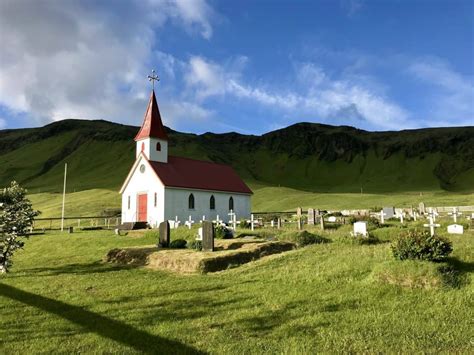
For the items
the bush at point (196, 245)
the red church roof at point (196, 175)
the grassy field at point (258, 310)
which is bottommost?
the grassy field at point (258, 310)

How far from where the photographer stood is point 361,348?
7957 millimetres

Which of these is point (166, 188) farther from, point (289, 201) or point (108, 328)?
point (289, 201)

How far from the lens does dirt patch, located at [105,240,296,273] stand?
60.0 ft

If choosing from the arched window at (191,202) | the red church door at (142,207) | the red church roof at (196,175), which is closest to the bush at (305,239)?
the red church roof at (196,175)

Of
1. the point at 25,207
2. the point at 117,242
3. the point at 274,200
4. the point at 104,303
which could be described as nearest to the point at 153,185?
the point at 117,242

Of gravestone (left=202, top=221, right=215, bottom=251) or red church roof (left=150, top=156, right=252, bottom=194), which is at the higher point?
red church roof (left=150, top=156, right=252, bottom=194)

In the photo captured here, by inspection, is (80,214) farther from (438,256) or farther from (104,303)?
(438,256)

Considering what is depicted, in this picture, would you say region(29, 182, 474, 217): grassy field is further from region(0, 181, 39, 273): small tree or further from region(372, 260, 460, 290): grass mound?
region(372, 260, 460, 290): grass mound

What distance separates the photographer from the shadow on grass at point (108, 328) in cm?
873

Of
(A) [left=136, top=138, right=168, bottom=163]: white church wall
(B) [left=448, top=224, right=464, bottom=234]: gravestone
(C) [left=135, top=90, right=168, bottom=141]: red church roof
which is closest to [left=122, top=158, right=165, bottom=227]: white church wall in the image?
(A) [left=136, top=138, right=168, bottom=163]: white church wall

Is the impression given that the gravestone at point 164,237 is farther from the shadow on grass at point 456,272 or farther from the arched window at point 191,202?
the arched window at point 191,202

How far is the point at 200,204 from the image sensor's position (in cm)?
4759

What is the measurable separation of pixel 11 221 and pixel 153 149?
26127mm

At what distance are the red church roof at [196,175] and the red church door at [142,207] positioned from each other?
347 cm
